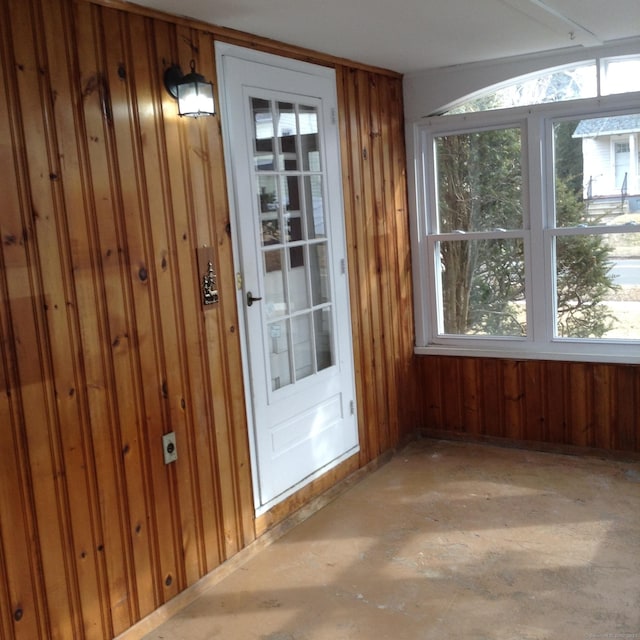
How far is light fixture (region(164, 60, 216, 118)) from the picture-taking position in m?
2.78

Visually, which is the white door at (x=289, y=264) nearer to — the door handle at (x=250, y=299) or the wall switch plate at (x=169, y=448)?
the door handle at (x=250, y=299)

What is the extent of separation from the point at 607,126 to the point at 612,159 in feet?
0.59

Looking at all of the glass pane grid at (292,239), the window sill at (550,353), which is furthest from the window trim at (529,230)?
the glass pane grid at (292,239)

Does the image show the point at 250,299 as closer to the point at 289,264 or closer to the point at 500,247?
the point at 289,264

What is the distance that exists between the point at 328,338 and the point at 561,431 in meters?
1.57

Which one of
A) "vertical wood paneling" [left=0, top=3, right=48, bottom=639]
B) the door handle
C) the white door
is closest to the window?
the white door

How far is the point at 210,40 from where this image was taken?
3.04m

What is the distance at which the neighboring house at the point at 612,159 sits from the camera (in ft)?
13.2

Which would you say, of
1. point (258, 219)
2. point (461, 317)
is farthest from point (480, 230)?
point (258, 219)

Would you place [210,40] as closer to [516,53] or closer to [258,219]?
[258,219]

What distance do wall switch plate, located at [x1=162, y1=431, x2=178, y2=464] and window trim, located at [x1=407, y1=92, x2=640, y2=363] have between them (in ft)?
7.22

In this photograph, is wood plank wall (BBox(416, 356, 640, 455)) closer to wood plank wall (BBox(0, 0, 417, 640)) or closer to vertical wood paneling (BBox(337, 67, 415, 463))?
vertical wood paneling (BBox(337, 67, 415, 463))

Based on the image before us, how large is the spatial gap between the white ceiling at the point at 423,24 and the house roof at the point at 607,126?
16.3 inches

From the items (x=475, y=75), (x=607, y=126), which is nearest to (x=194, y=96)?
(x=475, y=75)
